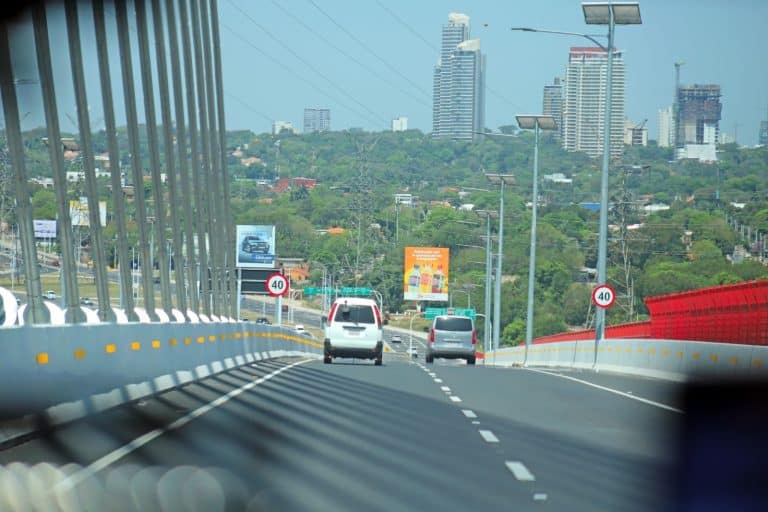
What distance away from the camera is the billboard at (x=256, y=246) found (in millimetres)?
102250

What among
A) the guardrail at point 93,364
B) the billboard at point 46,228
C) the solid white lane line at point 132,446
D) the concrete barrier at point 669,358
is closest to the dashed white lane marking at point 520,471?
the solid white lane line at point 132,446

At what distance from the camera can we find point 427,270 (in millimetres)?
96438

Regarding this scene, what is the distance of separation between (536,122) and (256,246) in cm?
4159

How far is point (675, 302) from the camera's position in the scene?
40.2 meters

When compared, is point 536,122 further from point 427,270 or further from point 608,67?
point 427,270

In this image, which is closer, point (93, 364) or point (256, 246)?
point (93, 364)

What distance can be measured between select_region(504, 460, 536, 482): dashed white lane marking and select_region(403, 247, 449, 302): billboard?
8274cm

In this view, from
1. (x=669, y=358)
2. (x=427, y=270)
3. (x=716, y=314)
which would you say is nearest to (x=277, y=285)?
(x=716, y=314)

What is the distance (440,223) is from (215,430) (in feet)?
415

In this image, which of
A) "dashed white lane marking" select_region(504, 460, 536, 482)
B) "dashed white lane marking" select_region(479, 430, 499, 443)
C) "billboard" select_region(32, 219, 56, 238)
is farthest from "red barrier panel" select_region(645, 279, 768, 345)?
"billboard" select_region(32, 219, 56, 238)

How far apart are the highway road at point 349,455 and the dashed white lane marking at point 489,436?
0.02 m

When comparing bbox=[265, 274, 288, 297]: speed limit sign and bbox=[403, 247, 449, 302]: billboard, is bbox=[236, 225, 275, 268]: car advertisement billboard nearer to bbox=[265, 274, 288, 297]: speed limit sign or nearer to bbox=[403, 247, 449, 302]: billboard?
bbox=[403, 247, 449, 302]: billboard

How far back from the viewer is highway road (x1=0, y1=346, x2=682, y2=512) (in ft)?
33.3

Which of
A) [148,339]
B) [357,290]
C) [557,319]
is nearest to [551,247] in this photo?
[557,319]
